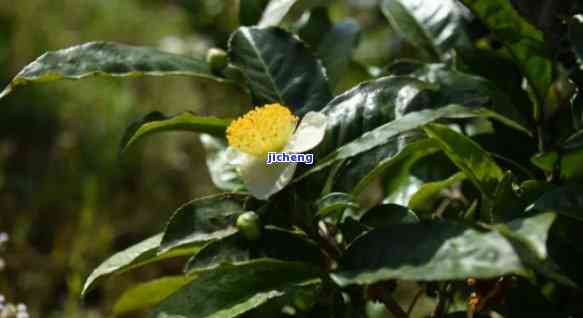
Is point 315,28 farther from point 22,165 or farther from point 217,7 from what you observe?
point 22,165

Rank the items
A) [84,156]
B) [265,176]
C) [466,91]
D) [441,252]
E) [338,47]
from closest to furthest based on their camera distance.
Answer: [441,252] < [265,176] < [466,91] < [338,47] < [84,156]

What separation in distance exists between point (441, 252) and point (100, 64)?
496 mm

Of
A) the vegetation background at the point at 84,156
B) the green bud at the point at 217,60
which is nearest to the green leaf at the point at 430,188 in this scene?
the green bud at the point at 217,60

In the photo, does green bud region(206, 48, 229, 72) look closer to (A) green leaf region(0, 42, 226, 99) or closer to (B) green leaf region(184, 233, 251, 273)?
(A) green leaf region(0, 42, 226, 99)

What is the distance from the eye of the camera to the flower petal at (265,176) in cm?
88

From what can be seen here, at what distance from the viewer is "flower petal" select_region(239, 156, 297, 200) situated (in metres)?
0.88

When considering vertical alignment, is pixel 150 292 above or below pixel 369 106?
below

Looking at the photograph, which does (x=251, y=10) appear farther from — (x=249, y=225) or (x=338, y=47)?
(x=249, y=225)

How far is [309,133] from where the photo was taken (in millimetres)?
922

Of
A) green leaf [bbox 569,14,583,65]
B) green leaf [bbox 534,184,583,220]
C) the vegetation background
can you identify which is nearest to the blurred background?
the vegetation background

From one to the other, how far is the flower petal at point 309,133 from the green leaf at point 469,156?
13 centimetres

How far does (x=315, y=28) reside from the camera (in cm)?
128

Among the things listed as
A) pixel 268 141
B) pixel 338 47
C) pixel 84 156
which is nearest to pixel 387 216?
pixel 268 141

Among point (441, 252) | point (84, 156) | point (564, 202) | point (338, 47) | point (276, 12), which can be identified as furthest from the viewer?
point (84, 156)
